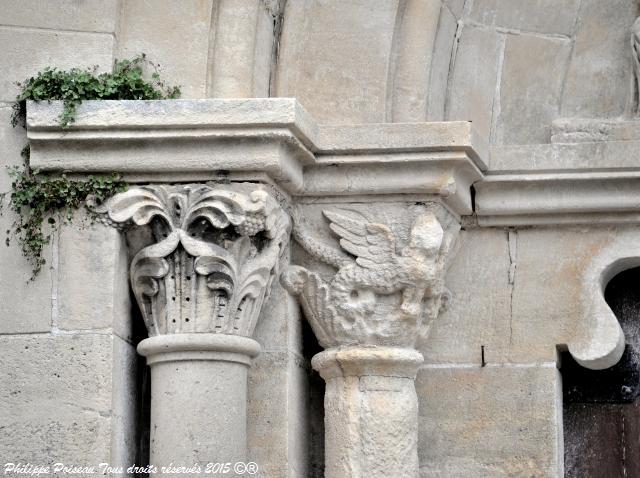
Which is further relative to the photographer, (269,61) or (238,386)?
(269,61)

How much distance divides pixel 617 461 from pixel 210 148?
4.92 ft

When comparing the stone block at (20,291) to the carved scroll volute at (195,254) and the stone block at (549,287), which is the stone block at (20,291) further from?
the stone block at (549,287)

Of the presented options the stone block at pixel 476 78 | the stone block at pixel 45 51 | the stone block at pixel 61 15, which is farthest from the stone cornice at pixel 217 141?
the stone block at pixel 476 78

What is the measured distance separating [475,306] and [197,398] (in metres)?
0.97

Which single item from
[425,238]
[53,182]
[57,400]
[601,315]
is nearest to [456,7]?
[425,238]

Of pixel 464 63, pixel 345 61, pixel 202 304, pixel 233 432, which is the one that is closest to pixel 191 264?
pixel 202 304

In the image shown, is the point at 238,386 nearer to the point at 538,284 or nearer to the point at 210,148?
the point at 210,148

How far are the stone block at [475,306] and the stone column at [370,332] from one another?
23 centimetres

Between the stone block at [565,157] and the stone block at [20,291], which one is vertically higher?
the stone block at [565,157]

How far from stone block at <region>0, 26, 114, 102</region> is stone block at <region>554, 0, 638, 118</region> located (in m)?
1.39

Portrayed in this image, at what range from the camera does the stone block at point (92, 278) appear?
13.5ft

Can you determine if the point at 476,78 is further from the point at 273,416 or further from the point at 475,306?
the point at 273,416

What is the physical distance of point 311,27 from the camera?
456 cm

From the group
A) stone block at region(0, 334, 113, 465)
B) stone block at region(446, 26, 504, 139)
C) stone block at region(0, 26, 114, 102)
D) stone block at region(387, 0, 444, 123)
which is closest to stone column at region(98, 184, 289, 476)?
stone block at region(0, 334, 113, 465)
